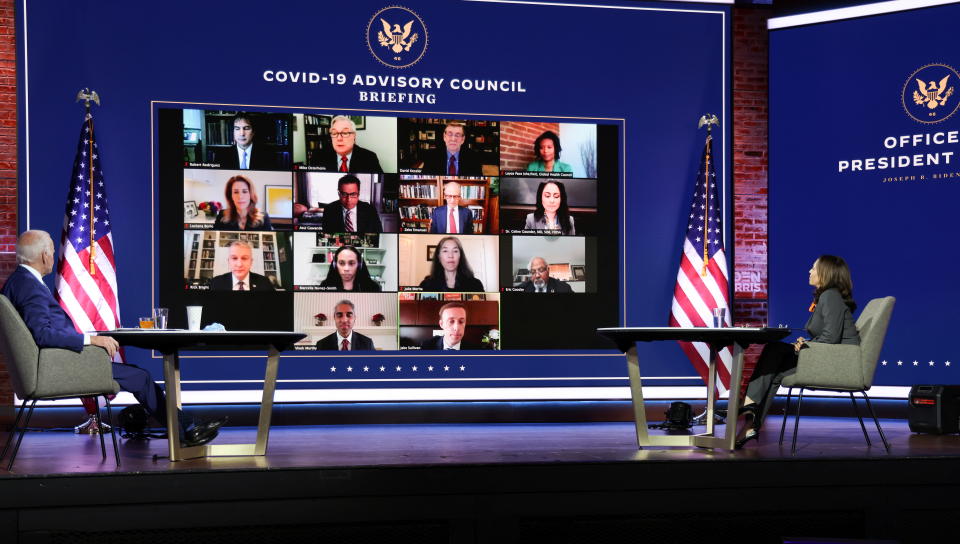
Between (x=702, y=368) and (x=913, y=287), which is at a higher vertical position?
(x=913, y=287)

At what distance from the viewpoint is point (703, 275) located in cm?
762

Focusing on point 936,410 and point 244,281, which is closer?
point 936,410

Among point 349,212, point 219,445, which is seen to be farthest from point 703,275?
point 219,445

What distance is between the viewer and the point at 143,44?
7.18m

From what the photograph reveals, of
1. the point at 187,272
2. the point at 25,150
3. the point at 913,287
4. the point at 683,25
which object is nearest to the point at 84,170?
the point at 25,150

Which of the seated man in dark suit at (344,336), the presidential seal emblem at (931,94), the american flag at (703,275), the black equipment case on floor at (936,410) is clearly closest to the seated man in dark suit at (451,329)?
the seated man in dark suit at (344,336)

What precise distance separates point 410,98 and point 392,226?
41.2 inches

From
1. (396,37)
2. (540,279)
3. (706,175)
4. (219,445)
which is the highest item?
(396,37)

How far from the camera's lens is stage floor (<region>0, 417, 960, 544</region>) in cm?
413

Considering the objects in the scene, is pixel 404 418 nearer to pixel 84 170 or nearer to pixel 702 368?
pixel 702 368

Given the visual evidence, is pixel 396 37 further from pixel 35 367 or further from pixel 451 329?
pixel 35 367

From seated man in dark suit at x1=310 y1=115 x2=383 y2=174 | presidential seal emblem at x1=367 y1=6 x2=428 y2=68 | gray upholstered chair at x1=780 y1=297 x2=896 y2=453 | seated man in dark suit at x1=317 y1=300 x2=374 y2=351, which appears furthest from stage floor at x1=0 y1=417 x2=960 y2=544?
presidential seal emblem at x1=367 y1=6 x2=428 y2=68

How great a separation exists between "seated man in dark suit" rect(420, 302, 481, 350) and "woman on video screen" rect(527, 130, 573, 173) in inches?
49.8

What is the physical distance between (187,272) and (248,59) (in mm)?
1701
